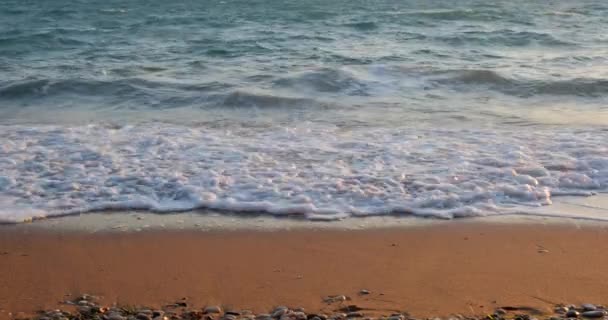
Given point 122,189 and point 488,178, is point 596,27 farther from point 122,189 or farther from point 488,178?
point 122,189

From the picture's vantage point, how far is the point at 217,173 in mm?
6359

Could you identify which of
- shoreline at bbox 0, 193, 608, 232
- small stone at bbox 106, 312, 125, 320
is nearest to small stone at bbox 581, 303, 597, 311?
shoreline at bbox 0, 193, 608, 232

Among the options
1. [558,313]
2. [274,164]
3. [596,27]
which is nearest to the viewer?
[558,313]

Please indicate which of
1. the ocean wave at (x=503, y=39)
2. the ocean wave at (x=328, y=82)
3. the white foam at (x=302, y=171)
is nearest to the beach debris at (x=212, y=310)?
the white foam at (x=302, y=171)

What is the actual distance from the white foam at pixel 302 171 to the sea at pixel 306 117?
2 centimetres

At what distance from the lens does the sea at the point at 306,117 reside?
5.85 m

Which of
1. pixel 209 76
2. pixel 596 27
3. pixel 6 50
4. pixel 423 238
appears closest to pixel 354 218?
pixel 423 238

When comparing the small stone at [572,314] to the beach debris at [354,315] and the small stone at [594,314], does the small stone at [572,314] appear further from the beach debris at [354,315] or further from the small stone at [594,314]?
the beach debris at [354,315]

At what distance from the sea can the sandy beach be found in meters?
0.48

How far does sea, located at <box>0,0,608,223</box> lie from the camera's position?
5.85 metres

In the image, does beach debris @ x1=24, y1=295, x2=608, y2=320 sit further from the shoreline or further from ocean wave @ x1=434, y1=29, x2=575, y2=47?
ocean wave @ x1=434, y1=29, x2=575, y2=47

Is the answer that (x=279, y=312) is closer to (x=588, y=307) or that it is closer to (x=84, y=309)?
(x=84, y=309)

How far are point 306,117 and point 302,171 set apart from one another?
9.74ft

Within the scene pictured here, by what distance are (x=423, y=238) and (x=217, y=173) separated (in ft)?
6.65
